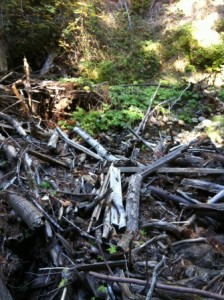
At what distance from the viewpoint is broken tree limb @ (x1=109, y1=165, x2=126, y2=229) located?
3982mm

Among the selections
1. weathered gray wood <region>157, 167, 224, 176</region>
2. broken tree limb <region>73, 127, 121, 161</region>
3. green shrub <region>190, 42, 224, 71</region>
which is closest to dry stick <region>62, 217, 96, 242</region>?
weathered gray wood <region>157, 167, 224, 176</region>

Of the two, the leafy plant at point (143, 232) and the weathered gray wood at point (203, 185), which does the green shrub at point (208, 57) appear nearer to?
the weathered gray wood at point (203, 185)

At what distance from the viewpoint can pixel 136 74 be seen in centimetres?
1007

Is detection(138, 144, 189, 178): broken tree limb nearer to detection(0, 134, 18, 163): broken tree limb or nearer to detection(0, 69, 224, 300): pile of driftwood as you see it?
detection(0, 69, 224, 300): pile of driftwood

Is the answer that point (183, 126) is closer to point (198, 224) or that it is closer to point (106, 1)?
point (198, 224)

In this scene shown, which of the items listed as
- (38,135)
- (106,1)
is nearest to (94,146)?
(38,135)

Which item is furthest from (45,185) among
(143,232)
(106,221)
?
(143,232)

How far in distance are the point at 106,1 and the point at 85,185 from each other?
1005 cm

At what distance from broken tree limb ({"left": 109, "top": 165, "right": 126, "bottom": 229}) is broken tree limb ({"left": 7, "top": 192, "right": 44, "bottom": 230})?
88 cm

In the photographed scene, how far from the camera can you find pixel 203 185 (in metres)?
4.61

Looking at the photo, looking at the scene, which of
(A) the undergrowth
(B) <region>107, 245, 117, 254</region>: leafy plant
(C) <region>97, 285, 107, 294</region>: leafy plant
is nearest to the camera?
(C) <region>97, 285, 107, 294</region>: leafy plant

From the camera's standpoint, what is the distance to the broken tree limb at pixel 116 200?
3.98 m

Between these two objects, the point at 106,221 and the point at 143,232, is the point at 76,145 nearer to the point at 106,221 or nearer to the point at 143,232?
the point at 106,221

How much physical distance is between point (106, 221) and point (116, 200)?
0.42 meters
